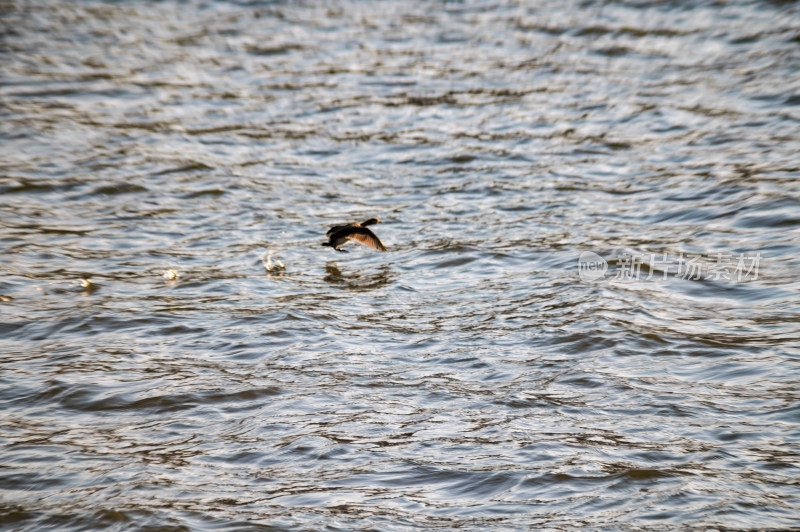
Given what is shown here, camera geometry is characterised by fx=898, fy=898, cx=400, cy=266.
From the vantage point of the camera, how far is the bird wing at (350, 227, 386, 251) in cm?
738

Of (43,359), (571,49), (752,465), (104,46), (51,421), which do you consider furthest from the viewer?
(104,46)

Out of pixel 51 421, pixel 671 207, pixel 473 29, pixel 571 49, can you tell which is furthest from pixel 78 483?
pixel 473 29

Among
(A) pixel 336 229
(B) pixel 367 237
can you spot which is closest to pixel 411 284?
(B) pixel 367 237

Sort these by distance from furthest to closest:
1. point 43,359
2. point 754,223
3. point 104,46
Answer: point 104,46 → point 754,223 → point 43,359

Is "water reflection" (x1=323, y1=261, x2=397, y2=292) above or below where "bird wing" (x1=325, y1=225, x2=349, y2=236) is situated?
below

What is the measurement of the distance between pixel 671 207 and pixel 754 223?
770 millimetres

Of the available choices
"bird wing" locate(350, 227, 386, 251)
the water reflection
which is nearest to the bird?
"bird wing" locate(350, 227, 386, 251)

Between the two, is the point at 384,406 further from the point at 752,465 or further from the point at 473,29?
the point at 473,29

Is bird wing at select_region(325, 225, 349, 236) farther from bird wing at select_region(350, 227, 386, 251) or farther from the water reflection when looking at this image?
the water reflection

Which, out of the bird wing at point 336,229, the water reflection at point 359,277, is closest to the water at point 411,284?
the water reflection at point 359,277

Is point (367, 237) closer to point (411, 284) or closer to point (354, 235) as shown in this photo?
point (354, 235)

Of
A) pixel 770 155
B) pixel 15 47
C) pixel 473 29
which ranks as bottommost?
pixel 770 155

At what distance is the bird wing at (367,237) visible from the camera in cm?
738

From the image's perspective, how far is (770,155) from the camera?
8859 millimetres
